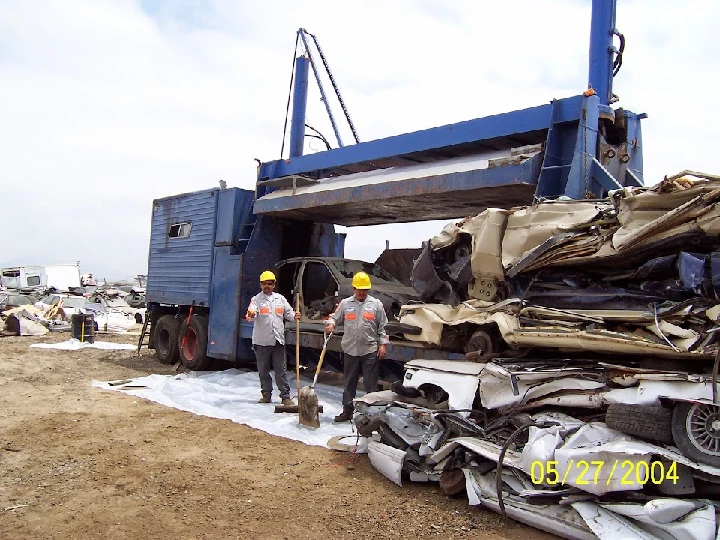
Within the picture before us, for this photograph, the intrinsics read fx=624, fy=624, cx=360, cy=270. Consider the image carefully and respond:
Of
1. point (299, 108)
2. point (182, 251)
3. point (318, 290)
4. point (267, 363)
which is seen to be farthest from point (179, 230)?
point (267, 363)

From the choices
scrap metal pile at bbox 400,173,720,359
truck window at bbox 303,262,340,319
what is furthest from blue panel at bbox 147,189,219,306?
scrap metal pile at bbox 400,173,720,359

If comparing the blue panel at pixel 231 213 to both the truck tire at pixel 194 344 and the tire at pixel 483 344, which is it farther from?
the tire at pixel 483 344

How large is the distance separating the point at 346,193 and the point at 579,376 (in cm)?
441

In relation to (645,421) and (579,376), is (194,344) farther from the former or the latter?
(645,421)

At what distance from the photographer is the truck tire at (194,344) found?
33.5 feet

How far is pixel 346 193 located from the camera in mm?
7969

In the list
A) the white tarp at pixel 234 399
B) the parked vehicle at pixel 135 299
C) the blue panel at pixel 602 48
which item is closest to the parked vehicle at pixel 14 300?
the parked vehicle at pixel 135 299

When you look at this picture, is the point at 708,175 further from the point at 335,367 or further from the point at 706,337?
the point at 335,367

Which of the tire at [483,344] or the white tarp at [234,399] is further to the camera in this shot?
the white tarp at [234,399]

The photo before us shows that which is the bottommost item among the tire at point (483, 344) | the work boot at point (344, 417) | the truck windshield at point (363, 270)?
the work boot at point (344, 417)

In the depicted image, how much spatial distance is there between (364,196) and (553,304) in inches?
138

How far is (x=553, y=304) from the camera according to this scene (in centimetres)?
476

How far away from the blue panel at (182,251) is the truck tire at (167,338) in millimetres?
386

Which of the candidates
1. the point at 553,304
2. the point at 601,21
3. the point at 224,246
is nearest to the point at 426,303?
the point at 553,304
